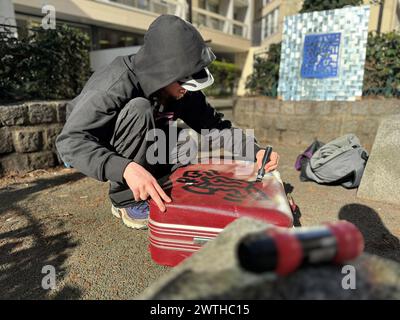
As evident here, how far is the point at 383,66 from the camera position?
4.61 meters

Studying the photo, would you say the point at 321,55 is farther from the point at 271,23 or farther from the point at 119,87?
the point at 271,23

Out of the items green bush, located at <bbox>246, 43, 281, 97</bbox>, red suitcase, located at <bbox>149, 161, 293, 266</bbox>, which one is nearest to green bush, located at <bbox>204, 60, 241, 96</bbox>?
green bush, located at <bbox>246, 43, 281, 97</bbox>

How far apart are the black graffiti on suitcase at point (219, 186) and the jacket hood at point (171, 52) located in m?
0.55

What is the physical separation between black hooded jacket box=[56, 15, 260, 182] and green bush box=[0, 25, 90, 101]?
2262 millimetres

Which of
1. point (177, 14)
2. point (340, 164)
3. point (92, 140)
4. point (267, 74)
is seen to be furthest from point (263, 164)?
point (177, 14)

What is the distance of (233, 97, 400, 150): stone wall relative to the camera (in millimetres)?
4359

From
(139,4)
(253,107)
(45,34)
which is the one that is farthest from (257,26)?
(45,34)

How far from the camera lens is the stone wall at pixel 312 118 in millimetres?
4359

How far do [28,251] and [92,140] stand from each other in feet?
2.59

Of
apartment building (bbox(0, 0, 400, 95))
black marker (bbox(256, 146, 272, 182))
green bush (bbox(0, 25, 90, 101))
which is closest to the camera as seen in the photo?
black marker (bbox(256, 146, 272, 182))

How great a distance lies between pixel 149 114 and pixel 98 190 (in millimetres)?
1292

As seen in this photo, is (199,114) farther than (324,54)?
No

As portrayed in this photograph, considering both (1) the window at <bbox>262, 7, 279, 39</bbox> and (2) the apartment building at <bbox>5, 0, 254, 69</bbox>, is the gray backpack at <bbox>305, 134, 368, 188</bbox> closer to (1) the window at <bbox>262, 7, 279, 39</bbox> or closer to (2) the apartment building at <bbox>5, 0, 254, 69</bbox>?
(2) the apartment building at <bbox>5, 0, 254, 69</bbox>
